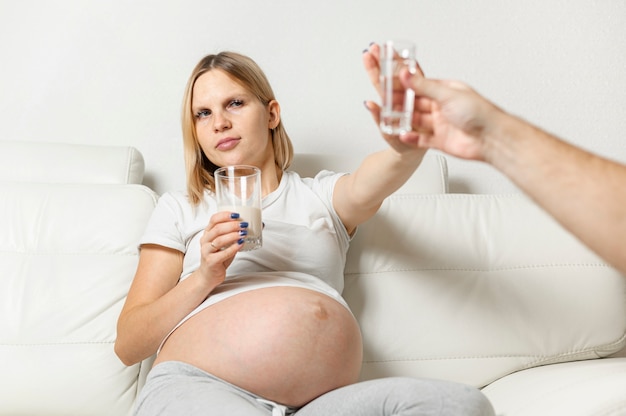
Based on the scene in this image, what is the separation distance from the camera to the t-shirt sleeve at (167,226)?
5.23ft

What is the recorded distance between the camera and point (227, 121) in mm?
1637

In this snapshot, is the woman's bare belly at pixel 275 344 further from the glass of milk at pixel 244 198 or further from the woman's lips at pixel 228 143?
the woman's lips at pixel 228 143

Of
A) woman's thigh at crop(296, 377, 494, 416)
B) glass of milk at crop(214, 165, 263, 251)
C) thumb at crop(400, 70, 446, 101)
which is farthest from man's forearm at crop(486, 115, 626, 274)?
glass of milk at crop(214, 165, 263, 251)

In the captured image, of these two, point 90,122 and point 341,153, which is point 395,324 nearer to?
point 341,153

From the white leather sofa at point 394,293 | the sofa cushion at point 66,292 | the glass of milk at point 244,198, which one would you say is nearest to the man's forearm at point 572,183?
the glass of milk at point 244,198

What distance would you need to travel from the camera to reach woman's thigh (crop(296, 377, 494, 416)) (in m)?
1.09

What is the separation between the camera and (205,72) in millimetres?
1714

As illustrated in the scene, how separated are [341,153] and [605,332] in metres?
0.93

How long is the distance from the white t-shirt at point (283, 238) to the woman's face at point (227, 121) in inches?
4.6

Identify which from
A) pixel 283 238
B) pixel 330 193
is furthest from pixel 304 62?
pixel 283 238

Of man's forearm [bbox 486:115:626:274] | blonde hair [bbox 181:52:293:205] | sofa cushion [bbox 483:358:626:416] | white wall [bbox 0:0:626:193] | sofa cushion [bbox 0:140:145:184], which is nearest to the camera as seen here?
man's forearm [bbox 486:115:626:274]

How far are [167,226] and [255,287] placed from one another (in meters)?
0.32

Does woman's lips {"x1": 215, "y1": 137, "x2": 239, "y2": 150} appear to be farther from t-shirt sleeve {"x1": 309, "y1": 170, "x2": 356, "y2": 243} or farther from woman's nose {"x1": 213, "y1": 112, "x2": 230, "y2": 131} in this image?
t-shirt sleeve {"x1": 309, "y1": 170, "x2": 356, "y2": 243}

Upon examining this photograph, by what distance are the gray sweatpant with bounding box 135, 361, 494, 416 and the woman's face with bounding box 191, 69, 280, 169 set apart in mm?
563
